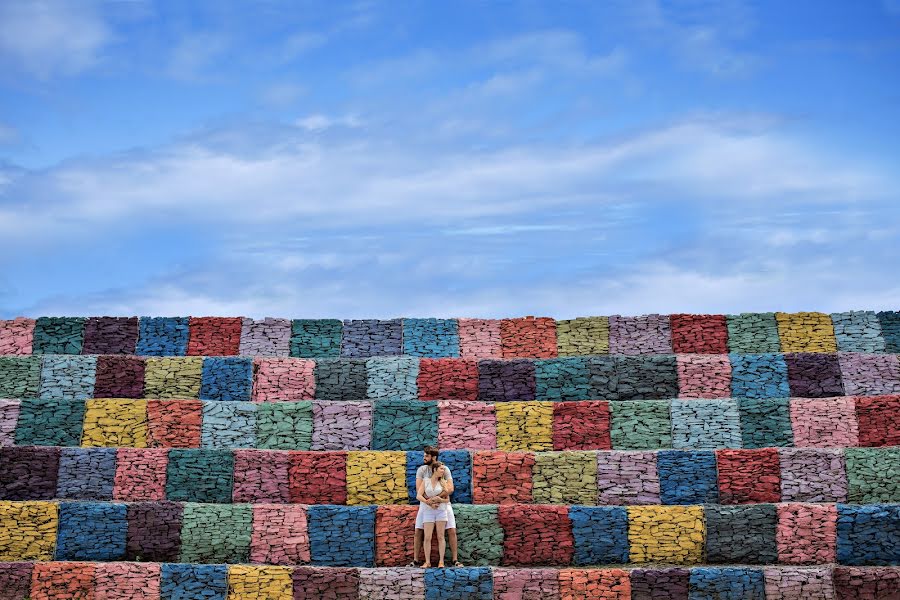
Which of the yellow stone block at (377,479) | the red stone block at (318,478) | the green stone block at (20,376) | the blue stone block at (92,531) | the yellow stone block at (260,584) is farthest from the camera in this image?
the green stone block at (20,376)

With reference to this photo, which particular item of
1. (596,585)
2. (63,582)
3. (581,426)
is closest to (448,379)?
(581,426)

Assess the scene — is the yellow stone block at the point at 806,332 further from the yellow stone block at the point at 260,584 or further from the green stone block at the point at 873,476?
the yellow stone block at the point at 260,584

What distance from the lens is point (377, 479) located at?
54.7ft

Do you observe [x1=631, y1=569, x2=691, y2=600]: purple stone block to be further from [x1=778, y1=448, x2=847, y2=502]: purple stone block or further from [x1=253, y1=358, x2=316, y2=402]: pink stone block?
[x1=253, y1=358, x2=316, y2=402]: pink stone block

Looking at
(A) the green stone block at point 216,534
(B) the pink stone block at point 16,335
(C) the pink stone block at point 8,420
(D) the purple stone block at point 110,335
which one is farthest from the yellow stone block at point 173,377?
(A) the green stone block at point 216,534

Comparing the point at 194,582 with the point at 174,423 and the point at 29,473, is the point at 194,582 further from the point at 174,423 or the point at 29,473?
the point at 29,473

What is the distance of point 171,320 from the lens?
1995cm

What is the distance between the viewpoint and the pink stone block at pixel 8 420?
58.8ft

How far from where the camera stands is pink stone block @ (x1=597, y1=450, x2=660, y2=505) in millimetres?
16469

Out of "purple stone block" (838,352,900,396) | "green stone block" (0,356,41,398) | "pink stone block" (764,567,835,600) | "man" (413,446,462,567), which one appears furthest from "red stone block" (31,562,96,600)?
"purple stone block" (838,352,900,396)

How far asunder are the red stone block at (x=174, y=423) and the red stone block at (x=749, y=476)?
7951 millimetres

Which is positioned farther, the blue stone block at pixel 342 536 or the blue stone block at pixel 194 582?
the blue stone block at pixel 342 536

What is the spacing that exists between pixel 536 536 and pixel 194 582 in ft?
15.2

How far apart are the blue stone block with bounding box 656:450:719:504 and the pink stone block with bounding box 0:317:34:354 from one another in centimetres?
1099
